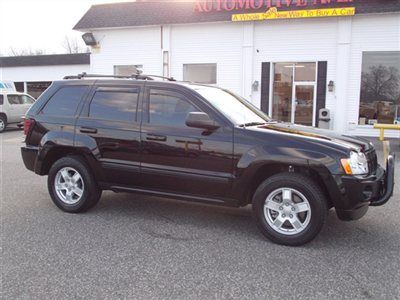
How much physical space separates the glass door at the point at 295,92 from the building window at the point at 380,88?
1.93m

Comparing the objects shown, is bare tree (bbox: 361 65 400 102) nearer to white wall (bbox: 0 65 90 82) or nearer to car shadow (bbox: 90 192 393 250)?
car shadow (bbox: 90 192 393 250)

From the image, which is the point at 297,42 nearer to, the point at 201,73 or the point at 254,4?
the point at 254,4

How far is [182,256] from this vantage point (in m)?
4.16

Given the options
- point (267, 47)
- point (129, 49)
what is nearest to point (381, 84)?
point (267, 47)

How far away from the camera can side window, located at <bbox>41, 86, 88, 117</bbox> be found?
18.6 ft

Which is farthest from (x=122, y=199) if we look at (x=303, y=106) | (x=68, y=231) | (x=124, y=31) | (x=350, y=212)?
(x=124, y=31)

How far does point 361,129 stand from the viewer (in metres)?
16.4

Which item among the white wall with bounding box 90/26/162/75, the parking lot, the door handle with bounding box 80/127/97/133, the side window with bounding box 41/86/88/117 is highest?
the white wall with bounding box 90/26/162/75

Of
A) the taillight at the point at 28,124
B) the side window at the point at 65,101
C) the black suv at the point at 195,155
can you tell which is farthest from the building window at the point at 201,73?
the taillight at the point at 28,124

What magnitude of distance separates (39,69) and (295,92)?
58.3ft

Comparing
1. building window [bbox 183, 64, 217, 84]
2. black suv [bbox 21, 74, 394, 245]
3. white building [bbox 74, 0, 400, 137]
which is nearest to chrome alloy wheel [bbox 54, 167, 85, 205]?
black suv [bbox 21, 74, 394, 245]

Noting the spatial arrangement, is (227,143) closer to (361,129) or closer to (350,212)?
(350,212)

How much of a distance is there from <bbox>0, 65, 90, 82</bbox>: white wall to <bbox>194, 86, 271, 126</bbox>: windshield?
69.8 feet

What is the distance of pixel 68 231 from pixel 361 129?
14113 millimetres
